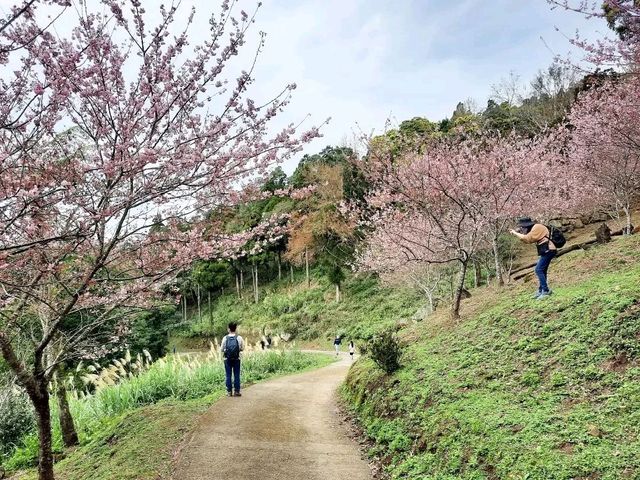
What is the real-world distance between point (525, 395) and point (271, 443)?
356cm

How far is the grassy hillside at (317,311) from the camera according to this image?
27.8 metres

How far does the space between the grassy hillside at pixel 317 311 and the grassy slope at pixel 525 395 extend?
1620 cm

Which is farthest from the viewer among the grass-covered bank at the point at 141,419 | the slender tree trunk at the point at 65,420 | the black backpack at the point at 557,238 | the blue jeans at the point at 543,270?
the slender tree trunk at the point at 65,420

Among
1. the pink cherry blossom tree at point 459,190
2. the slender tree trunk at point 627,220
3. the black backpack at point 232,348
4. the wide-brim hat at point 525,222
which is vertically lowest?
the black backpack at point 232,348

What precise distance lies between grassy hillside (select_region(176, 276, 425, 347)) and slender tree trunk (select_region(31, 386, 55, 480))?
19.7 meters

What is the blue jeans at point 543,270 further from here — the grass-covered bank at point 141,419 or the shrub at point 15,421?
the shrub at point 15,421

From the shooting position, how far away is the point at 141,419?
888 cm

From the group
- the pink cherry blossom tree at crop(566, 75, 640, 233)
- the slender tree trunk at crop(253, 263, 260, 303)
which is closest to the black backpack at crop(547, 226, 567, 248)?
the pink cherry blossom tree at crop(566, 75, 640, 233)

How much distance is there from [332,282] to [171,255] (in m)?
27.9

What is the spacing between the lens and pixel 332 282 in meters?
33.4

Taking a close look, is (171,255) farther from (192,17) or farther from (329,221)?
(329,221)

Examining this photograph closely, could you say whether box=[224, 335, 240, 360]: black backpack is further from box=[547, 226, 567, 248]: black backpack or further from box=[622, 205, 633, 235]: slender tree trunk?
box=[622, 205, 633, 235]: slender tree trunk

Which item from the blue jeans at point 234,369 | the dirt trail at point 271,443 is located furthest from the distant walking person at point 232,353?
the dirt trail at point 271,443

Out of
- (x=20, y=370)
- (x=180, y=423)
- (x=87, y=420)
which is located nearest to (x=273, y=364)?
(x=87, y=420)
